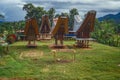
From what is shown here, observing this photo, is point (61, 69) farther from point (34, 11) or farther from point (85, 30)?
point (34, 11)

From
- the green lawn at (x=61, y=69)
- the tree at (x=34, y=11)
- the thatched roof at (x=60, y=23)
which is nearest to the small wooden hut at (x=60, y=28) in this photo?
the thatched roof at (x=60, y=23)

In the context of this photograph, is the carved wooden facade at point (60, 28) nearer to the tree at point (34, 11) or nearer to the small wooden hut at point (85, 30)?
the small wooden hut at point (85, 30)

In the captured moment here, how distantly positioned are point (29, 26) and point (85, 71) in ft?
45.7

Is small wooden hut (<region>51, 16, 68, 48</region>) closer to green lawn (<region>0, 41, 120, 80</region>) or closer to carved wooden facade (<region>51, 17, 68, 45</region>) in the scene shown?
carved wooden facade (<region>51, 17, 68, 45</region>)

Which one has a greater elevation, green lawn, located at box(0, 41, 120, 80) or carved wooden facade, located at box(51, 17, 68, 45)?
carved wooden facade, located at box(51, 17, 68, 45)

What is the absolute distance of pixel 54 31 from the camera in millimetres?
29906

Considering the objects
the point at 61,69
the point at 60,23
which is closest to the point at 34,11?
the point at 60,23

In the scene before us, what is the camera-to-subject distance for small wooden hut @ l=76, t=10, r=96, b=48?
30.5 m

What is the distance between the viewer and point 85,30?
31234 mm

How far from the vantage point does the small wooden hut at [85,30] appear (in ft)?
100.0

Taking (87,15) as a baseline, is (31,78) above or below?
below

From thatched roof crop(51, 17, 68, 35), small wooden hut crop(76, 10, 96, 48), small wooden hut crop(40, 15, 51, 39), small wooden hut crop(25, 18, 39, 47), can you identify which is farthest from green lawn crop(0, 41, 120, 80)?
small wooden hut crop(40, 15, 51, 39)

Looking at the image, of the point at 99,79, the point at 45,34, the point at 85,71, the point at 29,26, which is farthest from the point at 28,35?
the point at 99,79

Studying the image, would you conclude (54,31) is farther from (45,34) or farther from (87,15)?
(45,34)
